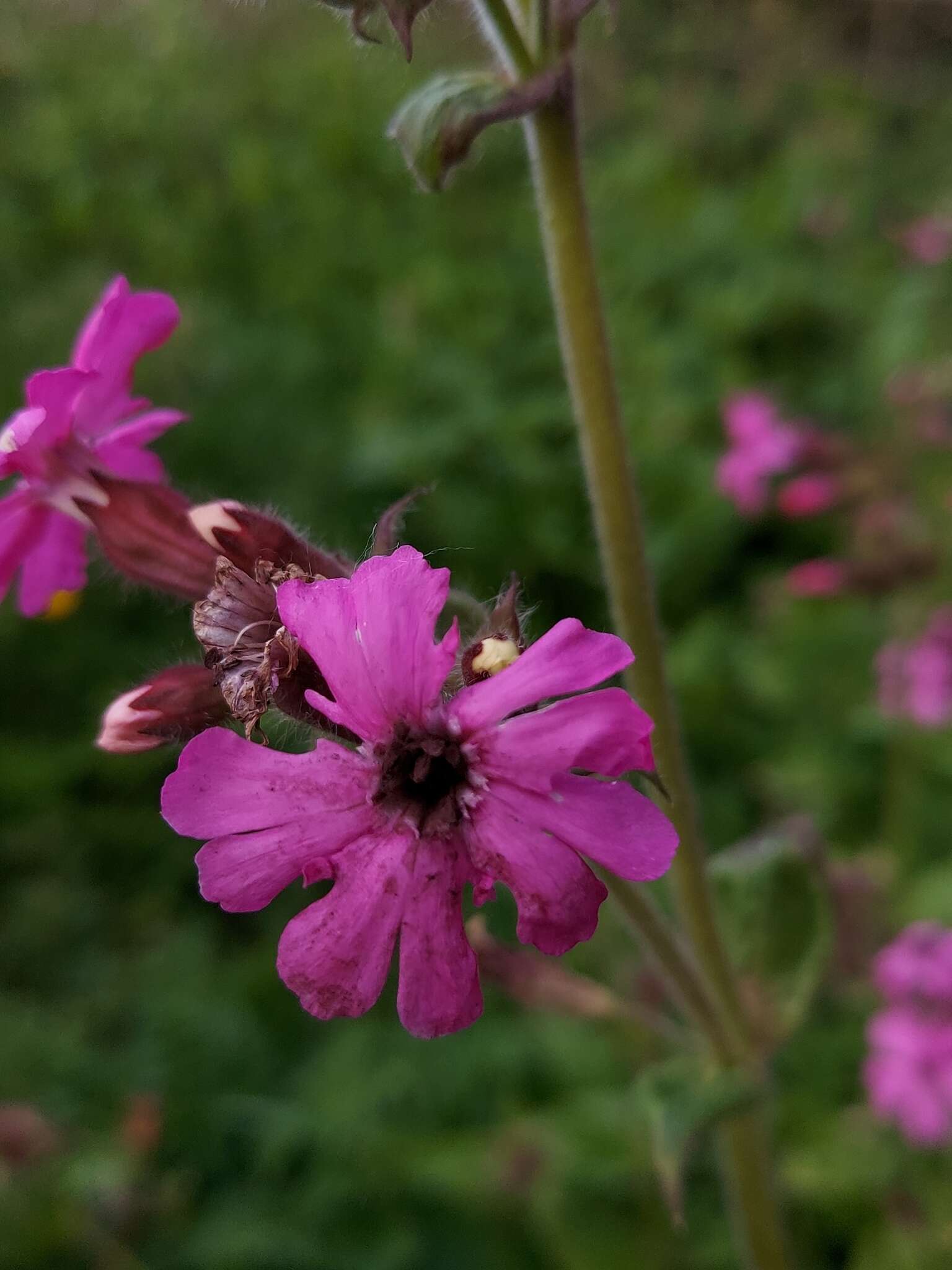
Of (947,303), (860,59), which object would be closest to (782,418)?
(947,303)

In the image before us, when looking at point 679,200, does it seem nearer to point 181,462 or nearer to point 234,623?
point 181,462

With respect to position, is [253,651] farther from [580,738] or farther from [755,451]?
[755,451]

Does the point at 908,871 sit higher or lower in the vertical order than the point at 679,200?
lower

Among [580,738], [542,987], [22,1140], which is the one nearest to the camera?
[580,738]

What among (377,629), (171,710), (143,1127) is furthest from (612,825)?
(143,1127)

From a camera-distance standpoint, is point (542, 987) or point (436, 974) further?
point (542, 987)

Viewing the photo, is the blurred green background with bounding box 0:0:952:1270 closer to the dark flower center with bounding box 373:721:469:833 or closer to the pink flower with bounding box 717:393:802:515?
the pink flower with bounding box 717:393:802:515
